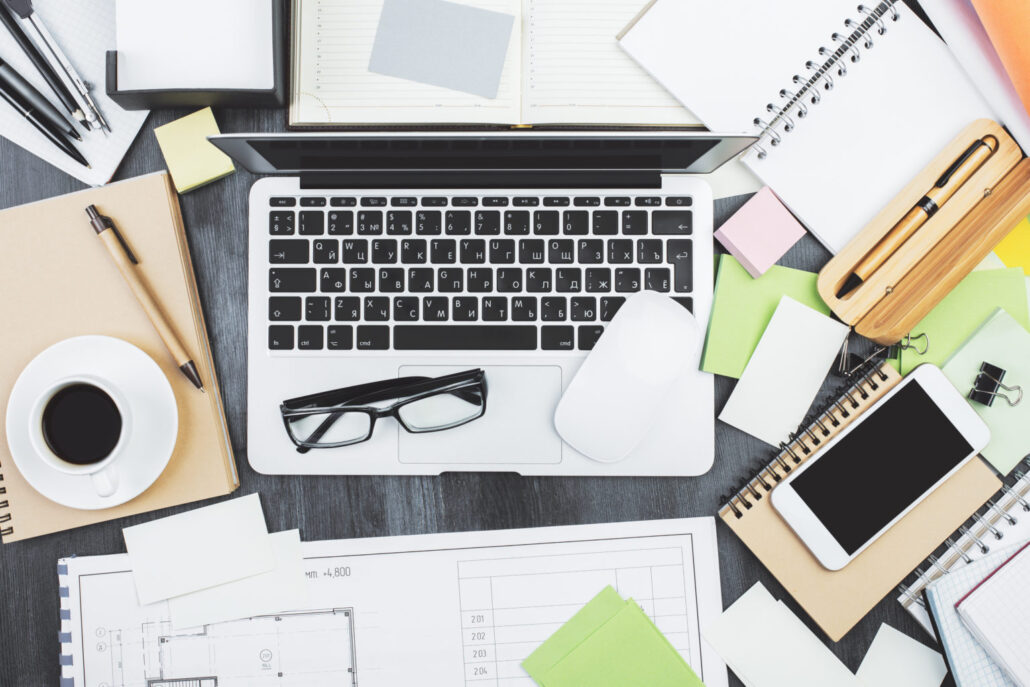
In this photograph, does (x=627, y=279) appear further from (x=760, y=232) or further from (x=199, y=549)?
(x=199, y=549)

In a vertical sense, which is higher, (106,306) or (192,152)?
(192,152)

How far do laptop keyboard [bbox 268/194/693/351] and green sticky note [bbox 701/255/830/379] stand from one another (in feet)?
0.16

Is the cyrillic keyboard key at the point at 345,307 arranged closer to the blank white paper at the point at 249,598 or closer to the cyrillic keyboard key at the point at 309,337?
the cyrillic keyboard key at the point at 309,337

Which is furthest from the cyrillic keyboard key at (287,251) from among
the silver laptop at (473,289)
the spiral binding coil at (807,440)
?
the spiral binding coil at (807,440)

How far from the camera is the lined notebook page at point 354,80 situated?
718mm


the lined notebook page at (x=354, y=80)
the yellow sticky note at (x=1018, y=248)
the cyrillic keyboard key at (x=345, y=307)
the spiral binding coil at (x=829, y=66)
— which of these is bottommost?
the cyrillic keyboard key at (x=345, y=307)

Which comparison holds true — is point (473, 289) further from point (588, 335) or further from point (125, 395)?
point (125, 395)

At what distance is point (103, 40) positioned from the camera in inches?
29.0

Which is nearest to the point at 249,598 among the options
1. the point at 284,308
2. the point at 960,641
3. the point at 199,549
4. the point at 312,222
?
the point at 199,549

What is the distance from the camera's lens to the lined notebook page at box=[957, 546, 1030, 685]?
0.69 m

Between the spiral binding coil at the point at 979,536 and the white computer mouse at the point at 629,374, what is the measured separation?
1.23 feet

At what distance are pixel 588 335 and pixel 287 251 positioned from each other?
0.35 m

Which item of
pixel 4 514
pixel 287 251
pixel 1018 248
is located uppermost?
pixel 1018 248

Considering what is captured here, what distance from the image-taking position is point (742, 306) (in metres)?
0.72
